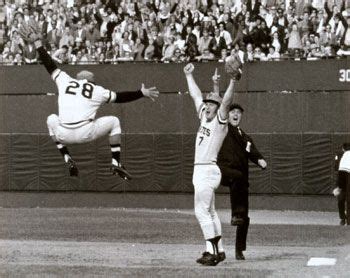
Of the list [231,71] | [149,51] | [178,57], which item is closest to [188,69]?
[231,71]

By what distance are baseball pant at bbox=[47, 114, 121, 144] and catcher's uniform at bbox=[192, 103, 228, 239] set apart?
155cm

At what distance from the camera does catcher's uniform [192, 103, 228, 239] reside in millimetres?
14750

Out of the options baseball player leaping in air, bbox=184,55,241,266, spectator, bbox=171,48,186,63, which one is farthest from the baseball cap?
spectator, bbox=171,48,186,63

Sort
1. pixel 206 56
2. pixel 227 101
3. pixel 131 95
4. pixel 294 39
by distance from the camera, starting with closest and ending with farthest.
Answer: pixel 131 95
pixel 227 101
pixel 294 39
pixel 206 56

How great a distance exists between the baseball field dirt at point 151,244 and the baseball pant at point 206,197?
0.57 m

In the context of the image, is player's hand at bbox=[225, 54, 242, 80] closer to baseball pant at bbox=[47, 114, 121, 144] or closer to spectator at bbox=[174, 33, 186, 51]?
baseball pant at bbox=[47, 114, 121, 144]

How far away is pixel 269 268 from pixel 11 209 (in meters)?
17.6

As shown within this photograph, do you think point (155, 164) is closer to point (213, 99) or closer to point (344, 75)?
point (344, 75)

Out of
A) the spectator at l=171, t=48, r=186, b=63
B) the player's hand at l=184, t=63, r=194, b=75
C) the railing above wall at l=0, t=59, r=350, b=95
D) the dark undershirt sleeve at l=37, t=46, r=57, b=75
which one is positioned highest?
the dark undershirt sleeve at l=37, t=46, r=57, b=75

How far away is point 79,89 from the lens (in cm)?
1371

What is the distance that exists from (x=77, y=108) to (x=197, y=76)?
1787cm

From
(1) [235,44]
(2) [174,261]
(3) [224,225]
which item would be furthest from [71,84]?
(1) [235,44]

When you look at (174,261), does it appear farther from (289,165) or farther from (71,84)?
(289,165)

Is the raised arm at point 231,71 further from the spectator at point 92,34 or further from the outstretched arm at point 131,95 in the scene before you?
the spectator at point 92,34
